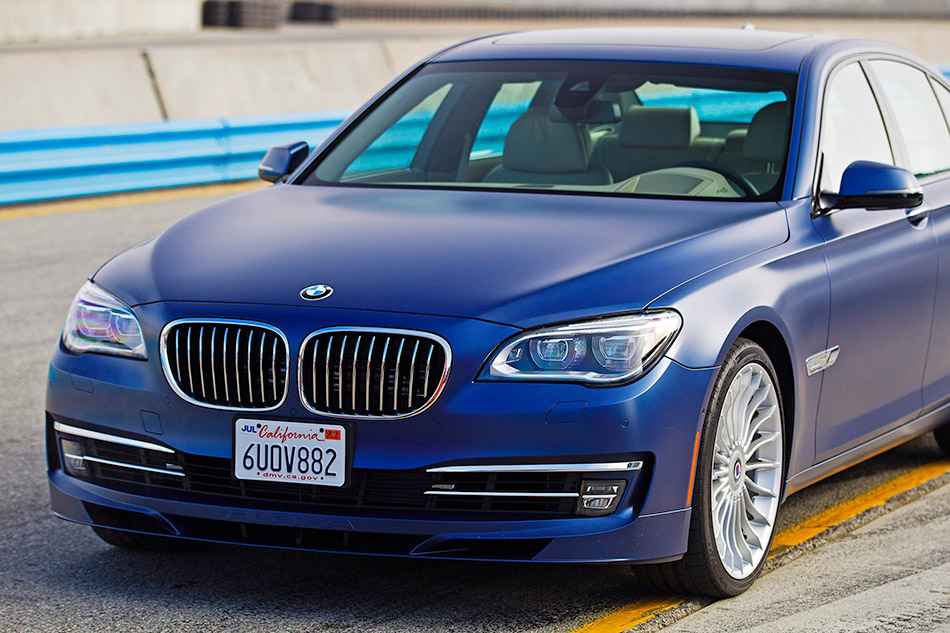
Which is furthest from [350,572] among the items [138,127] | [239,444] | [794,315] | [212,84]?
[212,84]

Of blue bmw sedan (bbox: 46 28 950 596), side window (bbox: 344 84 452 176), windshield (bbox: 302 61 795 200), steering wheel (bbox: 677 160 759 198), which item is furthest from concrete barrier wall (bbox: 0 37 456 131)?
steering wheel (bbox: 677 160 759 198)

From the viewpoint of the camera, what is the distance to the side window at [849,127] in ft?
17.9

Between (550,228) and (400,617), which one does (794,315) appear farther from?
(400,617)

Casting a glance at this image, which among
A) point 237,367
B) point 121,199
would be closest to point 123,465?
point 237,367

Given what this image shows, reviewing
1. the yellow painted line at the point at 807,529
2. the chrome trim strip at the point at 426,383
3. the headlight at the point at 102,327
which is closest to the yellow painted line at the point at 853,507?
the yellow painted line at the point at 807,529

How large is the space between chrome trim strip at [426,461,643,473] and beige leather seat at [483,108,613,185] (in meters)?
1.64

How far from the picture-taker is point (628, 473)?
4129mm

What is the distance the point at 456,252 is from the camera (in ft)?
14.9

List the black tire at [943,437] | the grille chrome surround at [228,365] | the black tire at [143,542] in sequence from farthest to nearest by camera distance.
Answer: the black tire at [943,437]
the black tire at [143,542]
the grille chrome surround at [228,365]

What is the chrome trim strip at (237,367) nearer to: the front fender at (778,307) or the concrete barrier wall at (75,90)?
the front fender at (778,307)

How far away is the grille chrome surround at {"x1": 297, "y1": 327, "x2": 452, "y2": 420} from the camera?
13.5 feet

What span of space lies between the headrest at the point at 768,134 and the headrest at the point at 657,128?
281 millimetres

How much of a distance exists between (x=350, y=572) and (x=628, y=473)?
3.61 feet

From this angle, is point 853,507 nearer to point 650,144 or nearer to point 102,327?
point 650,144
